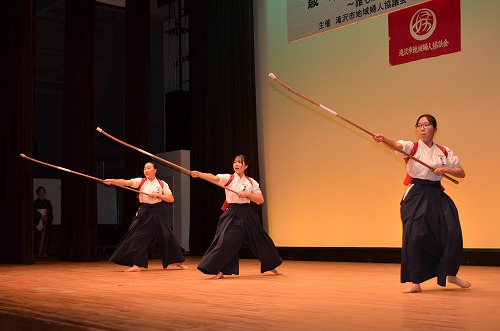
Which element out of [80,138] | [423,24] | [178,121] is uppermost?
[423,24]

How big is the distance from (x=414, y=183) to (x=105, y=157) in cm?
953

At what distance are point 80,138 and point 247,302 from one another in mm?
5767

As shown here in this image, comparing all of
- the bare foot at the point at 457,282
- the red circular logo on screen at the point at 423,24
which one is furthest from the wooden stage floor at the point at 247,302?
the red circular logo on screen at the point at 423,24

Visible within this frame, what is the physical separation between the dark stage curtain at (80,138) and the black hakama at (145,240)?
215cm

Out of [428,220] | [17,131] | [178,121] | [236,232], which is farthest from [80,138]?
[428,220]

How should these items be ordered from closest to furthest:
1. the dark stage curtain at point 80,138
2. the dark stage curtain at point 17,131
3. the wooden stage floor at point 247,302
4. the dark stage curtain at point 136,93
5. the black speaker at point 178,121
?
the wooden stage floor at point 247,302
the dark stage curtain at point 17,131
the dark stage curtain at point 80,138
the dark stage curtain at point 136,93
the black speaker at point 178,121

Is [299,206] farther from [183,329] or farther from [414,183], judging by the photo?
[183,329]

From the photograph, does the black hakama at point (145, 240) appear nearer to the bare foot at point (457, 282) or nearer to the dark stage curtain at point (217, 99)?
the dark stage curtain at point (217, 99)

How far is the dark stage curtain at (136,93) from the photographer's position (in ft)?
32.0

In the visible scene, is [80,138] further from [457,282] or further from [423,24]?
[457,282]

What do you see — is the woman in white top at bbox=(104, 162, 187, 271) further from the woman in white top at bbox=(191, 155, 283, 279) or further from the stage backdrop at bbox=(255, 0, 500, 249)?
the stage backdrop at bbox=(255, 0, 500, 249)

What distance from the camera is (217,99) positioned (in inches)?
386

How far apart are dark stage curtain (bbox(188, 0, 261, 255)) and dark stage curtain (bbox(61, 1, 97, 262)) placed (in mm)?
1515

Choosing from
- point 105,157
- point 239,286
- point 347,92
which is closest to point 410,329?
point 239,286
